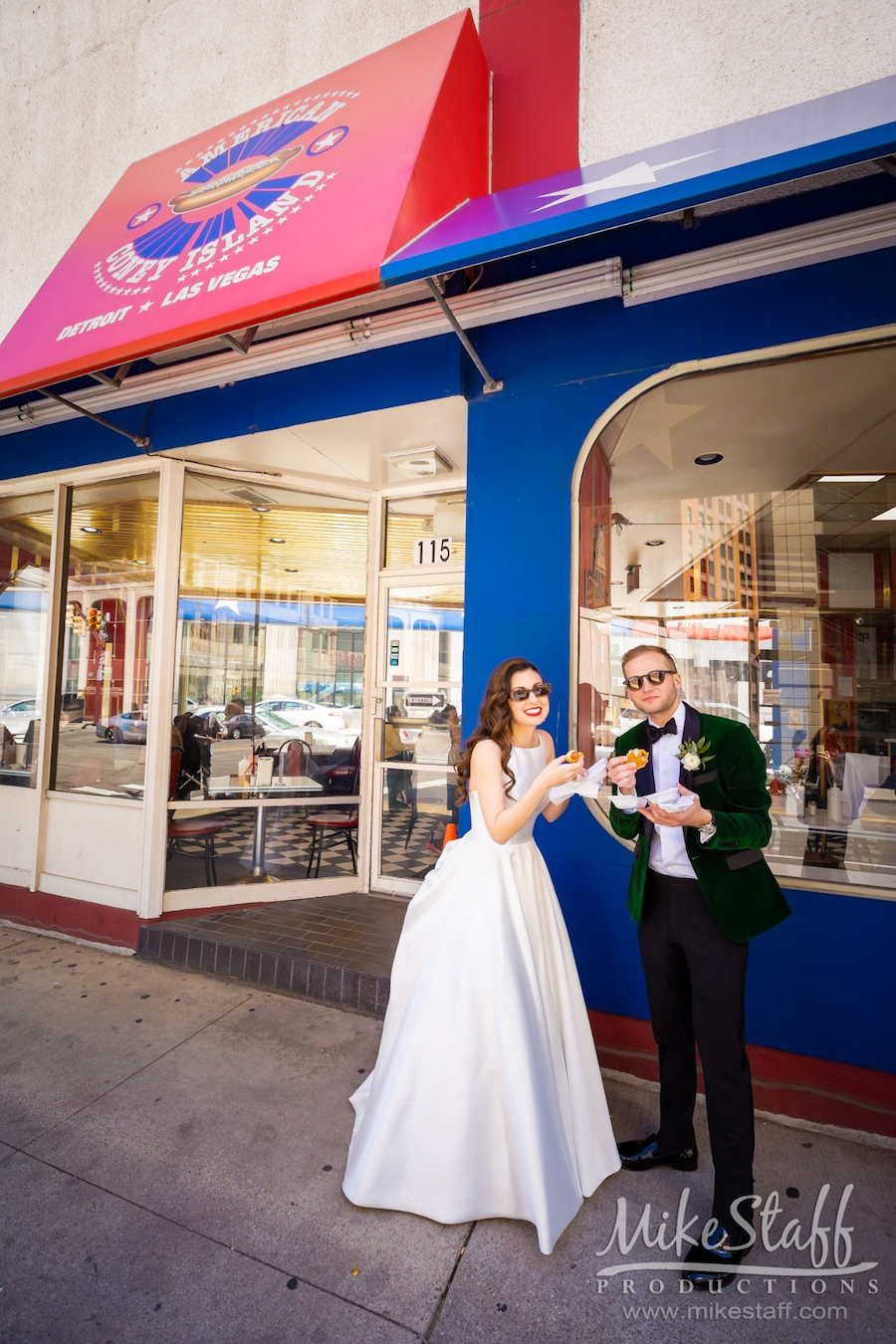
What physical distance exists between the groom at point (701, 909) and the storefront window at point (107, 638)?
3799mm

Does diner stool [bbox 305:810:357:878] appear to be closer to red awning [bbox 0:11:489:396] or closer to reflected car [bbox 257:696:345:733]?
reflected car [bbox 257:696:345:733]

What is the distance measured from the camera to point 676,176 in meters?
2.08

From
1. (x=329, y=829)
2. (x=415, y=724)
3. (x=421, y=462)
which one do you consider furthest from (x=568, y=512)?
(x=329, y=829)

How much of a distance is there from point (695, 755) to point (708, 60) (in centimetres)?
332

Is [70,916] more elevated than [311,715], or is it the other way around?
[311,715]

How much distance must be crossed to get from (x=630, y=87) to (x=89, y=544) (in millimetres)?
4695

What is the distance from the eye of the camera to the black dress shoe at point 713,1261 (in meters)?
1.93

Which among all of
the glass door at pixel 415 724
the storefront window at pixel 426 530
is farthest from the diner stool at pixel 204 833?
the storefront window at pixel 426 530

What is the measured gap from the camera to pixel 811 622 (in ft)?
9.95

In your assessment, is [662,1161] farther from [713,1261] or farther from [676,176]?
[676,176]

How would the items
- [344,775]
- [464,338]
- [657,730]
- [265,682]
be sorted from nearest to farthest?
[657,730], [464,338], [265,682], [344,775]

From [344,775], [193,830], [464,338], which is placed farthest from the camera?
[344,775]

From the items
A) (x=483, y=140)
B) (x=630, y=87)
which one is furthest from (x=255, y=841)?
(x=630, y=87)

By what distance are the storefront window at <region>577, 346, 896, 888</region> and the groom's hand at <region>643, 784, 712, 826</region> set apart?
3.65ft
